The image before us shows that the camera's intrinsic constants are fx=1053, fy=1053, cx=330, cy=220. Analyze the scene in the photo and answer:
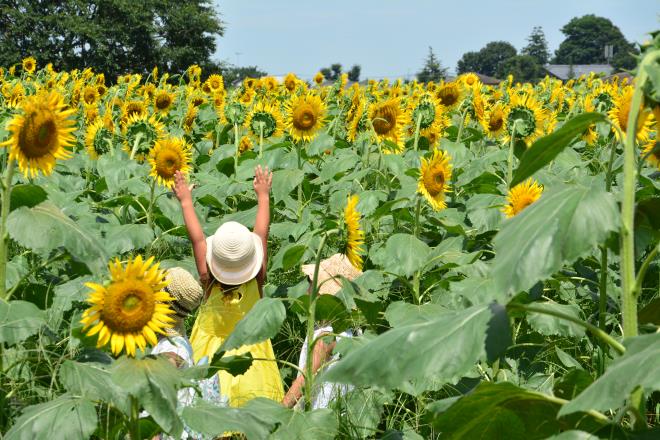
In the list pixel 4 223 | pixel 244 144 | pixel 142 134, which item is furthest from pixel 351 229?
pixel 244 144

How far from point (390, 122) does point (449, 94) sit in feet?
5.56

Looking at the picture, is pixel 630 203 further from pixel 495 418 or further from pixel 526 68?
pixel 526 68

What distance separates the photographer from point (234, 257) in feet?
12.3

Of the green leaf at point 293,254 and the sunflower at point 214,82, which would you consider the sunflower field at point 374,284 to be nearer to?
the green leaf at point 293,254

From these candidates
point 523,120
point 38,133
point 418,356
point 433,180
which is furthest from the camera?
point 523,120

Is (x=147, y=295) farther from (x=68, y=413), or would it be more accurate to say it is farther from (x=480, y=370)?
(x=480, y=370)

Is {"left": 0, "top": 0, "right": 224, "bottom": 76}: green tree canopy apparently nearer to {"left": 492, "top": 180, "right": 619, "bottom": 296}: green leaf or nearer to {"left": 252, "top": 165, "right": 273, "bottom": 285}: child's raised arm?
{"left": 252, "top": 165, "right": 273, "bottom": 285}: child's raised arm

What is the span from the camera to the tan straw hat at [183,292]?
372 cm

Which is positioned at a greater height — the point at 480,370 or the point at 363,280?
the point at 363,280

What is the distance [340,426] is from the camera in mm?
2980

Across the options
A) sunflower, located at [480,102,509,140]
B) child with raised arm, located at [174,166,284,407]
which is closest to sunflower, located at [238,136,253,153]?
sunflower, located at [480,102,509,140]

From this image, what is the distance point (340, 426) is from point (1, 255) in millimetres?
1043

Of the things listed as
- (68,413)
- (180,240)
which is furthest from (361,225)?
(68,413)

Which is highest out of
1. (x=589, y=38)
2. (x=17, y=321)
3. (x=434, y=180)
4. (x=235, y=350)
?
(x=589, y=38)
